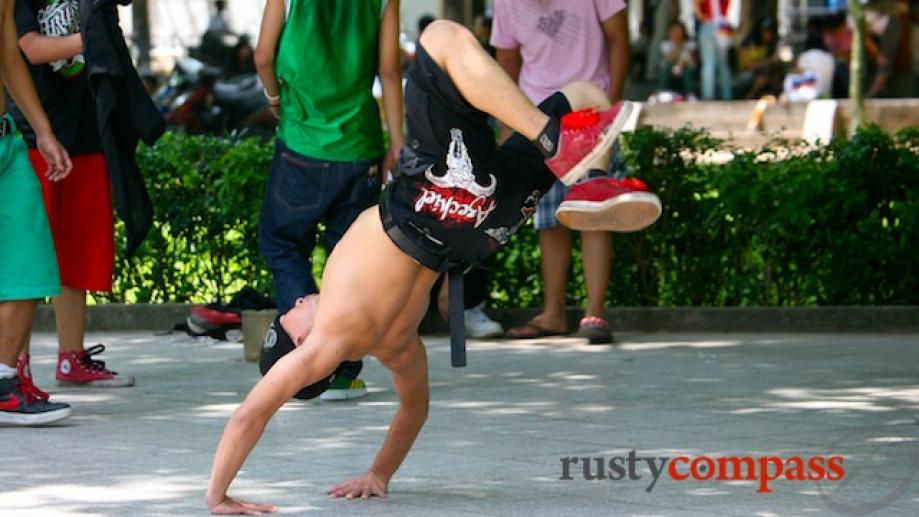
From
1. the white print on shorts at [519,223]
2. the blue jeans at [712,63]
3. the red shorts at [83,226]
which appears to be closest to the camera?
the white print on shorts at [519,223]

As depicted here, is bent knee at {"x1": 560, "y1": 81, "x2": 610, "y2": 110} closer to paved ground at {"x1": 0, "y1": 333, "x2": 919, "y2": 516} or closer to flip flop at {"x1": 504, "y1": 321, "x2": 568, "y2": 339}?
paved ground at {"x1": 0, "y1": 333, "x2": 919, "y2": 516}

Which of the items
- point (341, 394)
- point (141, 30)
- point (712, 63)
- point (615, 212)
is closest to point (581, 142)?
point (615, 212)

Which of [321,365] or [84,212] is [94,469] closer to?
[321,365]

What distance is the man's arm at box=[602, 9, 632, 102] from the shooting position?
9992mm

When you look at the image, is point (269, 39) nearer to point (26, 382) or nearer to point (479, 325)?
point (26, 382)

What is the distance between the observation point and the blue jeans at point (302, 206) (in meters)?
8.04

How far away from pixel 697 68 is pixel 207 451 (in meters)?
21.1

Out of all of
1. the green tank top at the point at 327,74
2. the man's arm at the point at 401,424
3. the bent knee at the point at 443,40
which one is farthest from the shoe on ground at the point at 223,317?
the bent knee at the point at 443,40

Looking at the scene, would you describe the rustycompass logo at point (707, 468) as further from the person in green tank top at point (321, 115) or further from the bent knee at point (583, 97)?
the person in green tank top at point (321, 115)

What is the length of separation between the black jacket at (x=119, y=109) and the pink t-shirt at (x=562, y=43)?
2.34m

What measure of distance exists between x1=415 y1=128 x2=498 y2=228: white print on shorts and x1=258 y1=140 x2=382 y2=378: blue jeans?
2.45 meters

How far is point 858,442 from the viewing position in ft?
22.5

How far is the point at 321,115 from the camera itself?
802 centimetres

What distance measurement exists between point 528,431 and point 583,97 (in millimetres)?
1749
